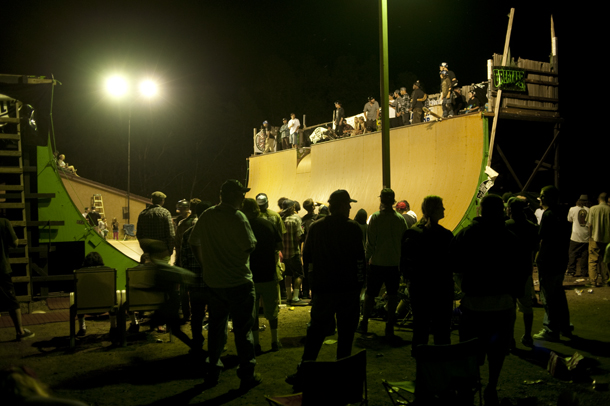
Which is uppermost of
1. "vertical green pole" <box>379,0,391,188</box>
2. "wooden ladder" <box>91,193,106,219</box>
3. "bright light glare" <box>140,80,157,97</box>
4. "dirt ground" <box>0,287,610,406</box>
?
"bright light glare" <box>140,80,157,97</box>

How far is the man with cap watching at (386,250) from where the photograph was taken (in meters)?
6.78

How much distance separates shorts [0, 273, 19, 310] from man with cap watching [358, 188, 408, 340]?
16.5 feet

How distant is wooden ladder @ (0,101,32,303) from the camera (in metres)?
8.94

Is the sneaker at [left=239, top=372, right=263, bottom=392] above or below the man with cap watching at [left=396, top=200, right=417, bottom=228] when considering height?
below

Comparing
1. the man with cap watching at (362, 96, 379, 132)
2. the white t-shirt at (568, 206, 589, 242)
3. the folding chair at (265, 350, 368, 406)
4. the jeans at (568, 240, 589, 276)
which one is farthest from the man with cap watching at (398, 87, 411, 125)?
the folding chair at (265, 350, 368, 406)

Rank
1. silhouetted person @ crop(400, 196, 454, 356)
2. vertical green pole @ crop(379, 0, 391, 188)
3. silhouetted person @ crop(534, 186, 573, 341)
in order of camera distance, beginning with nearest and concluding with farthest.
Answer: silhouetted person @ crop(400, 196, 454, 356), silhouetted person @ crop(534, 186, 573, 341), vertical green pole @ crop(379, 0, 391, 188)

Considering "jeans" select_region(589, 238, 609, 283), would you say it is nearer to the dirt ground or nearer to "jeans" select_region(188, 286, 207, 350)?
the dirt ground

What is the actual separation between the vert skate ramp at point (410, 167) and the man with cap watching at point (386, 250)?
7.10 m

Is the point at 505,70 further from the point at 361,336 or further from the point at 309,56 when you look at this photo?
the point at 309,56

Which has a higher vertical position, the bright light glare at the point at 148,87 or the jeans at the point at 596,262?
the bright light glare at the point at 148,87

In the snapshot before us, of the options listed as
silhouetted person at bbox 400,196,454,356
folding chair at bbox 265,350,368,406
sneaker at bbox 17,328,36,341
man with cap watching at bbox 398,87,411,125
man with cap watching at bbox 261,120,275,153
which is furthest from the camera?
man with cap watching at bbox 261,120,275,153

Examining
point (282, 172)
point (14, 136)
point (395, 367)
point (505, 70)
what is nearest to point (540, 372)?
point (395, 367)

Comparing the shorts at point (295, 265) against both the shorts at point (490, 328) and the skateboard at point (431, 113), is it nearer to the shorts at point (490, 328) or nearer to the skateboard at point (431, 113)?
the shorts at point (490, 328)

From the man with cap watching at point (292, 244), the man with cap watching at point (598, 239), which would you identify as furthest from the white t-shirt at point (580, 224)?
the man with cap watching at point (292, 244)
